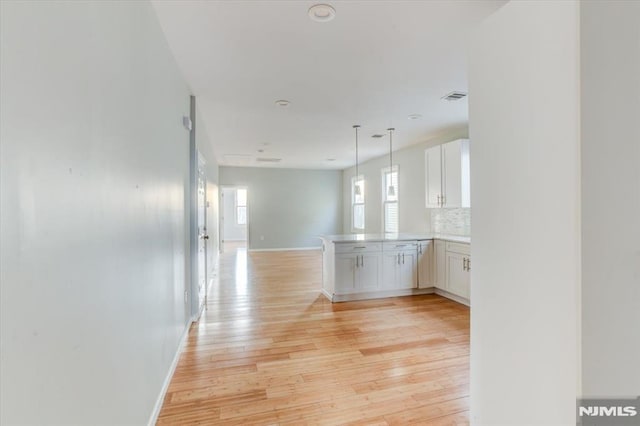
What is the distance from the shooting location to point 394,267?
4.68 metres

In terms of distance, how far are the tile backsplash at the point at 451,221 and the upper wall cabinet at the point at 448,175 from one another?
0.34 m

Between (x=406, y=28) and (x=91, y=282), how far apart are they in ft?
7.98

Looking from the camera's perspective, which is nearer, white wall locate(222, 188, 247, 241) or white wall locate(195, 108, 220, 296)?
white wall locate(195, 108, 220, 296)

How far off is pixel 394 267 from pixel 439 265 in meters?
0.71

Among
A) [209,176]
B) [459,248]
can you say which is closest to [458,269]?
[459,248]

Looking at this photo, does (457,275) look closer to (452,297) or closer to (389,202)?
(452,297)

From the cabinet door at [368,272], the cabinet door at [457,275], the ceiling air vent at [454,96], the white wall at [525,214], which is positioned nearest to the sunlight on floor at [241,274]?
the cabinet door at [368,272]

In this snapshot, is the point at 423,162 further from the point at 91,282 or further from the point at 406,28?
the point at 91,282

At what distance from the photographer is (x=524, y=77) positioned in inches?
48.6

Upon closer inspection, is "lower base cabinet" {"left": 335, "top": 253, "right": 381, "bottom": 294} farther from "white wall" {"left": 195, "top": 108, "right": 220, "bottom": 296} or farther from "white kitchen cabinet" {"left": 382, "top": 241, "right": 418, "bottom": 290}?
"white wall" {"left": 195, "top": 108, "right": 220, "bottom": 296}

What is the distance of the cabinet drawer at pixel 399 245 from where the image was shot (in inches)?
184

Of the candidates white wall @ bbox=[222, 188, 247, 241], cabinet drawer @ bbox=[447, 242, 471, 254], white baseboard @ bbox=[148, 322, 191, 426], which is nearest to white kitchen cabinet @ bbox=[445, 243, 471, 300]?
cabinet drawer @ bbox=[447, 242, 471, 254]

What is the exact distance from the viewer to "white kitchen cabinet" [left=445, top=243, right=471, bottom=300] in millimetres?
4156

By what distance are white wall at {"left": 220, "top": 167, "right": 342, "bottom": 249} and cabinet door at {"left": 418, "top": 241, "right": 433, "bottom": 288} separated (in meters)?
5.73
